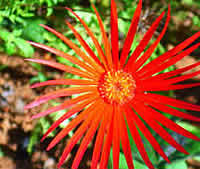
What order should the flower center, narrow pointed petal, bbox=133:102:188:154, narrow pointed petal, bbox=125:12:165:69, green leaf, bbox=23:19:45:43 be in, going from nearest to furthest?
narrow pointed petal, bbox=133:102:188:154
narrow pointed petal, bbox=125:12:165:69
the flower center
green leaf, bbox=23:19:45:43

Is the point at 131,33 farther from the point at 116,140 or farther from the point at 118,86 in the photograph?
the point at 116,140

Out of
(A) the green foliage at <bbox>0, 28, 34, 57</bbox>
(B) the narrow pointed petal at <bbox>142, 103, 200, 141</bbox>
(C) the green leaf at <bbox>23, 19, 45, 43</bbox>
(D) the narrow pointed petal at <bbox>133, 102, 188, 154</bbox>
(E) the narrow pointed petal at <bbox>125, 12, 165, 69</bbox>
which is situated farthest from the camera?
(C) the green leaf at <bbox>23, 19, 45, 43</bbox>

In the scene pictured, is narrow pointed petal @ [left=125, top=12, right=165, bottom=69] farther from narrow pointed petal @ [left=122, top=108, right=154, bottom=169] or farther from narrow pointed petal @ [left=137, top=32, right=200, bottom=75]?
narrow pointed petal @ [left=122, top=108, right=154, bottom=169]

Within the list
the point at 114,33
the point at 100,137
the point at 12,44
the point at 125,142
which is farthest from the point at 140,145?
the point at 12,44

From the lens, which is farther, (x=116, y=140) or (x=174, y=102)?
(x=116, y=140)

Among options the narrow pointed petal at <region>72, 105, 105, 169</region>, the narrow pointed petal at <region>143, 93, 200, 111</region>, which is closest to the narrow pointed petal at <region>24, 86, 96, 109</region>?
the narrow pointed petal at <region>72, 105, 105, 169</region>

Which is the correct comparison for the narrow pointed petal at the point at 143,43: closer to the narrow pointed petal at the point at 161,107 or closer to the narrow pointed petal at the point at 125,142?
the narrow pointed petal at the point at 161,107
